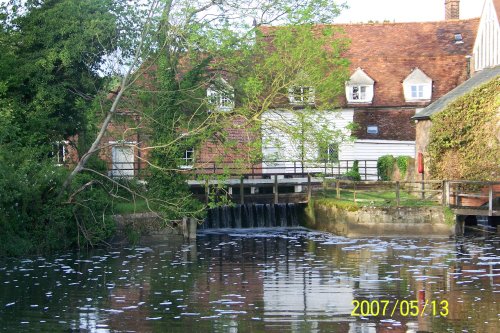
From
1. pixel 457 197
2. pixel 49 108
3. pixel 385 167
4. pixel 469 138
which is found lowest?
pixel 457 197

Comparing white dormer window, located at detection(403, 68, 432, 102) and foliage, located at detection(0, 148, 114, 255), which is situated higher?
white dormer window, located at detection(403, 68, 432, 102)

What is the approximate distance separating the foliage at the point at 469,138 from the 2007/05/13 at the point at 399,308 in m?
18.2

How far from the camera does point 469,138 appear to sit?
1570 inches

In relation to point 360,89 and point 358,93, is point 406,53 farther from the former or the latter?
point 358,93

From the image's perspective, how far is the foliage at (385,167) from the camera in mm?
50350

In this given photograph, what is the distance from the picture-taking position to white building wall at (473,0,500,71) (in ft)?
160

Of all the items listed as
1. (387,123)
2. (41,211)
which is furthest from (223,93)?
(387,123)

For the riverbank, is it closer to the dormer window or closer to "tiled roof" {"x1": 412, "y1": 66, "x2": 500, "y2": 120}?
the dormer window

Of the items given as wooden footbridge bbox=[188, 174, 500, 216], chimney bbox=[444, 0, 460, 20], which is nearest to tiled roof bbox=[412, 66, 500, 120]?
wooden footbridge bbox=[188, 174, 500, 216]

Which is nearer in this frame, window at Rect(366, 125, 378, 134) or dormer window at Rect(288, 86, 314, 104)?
dormer window at Rect(288, 86, 314, 104)

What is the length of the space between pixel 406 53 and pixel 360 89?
459 cm

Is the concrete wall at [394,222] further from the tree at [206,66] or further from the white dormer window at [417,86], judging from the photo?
the white dormer window at [417,86]

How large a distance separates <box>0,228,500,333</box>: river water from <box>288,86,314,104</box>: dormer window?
568cm

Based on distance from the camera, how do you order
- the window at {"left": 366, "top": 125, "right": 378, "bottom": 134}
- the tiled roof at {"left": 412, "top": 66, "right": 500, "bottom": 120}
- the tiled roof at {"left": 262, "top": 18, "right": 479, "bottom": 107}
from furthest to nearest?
the tiled roof at {"left": 262, "top": 18, "right": 479, "bottom": 107} < the window at {"left": 366, "top": 125, "right": 378, "bottom": 134} < the tiled roof at {"left": 412, "top": 66, "right": 500, "bottom": 120}
